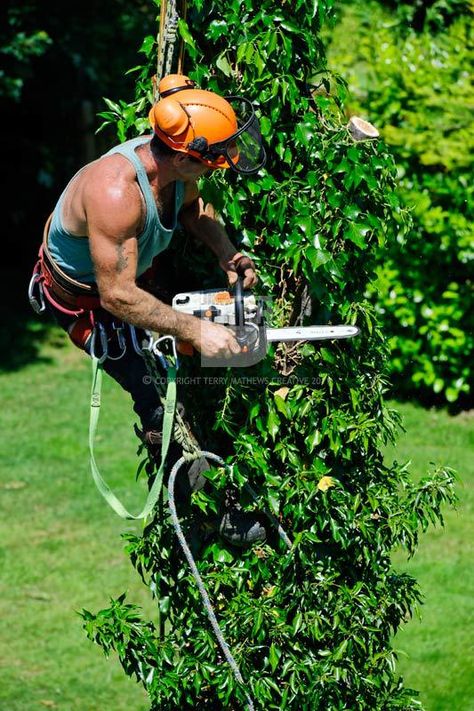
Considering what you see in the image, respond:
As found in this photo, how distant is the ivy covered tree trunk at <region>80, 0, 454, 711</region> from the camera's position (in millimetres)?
3729

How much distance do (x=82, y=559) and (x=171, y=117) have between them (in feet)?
13.6

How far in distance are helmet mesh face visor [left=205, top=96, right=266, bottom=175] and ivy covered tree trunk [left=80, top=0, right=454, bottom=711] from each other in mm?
104

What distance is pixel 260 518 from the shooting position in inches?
156

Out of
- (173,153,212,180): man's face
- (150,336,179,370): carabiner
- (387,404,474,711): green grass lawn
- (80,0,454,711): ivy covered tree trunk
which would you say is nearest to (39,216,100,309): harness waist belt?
(150,336,179,370): carabiner

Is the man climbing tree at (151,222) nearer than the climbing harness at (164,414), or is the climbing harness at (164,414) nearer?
the man climbing tree at (151,222)

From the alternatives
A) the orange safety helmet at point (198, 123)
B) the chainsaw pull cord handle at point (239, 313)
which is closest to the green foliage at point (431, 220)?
the chainsaw pull cord handle at point (239, 313)

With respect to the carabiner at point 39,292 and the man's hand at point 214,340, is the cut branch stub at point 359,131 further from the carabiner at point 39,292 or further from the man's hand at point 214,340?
the carabiner at point 39,292

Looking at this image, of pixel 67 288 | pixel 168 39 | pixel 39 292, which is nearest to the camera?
pixel 168 39

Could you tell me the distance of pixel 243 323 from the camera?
3.62m

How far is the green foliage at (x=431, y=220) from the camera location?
8.46 meters

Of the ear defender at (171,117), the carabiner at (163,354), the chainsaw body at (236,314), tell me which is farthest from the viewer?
the carabiner at (163,354)

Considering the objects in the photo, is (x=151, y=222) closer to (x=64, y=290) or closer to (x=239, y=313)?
(x=239, y=313)

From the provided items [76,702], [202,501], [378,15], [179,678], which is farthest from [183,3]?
[378,15]

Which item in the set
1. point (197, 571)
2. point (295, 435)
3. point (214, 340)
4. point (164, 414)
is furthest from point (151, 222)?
point (197, 571)
